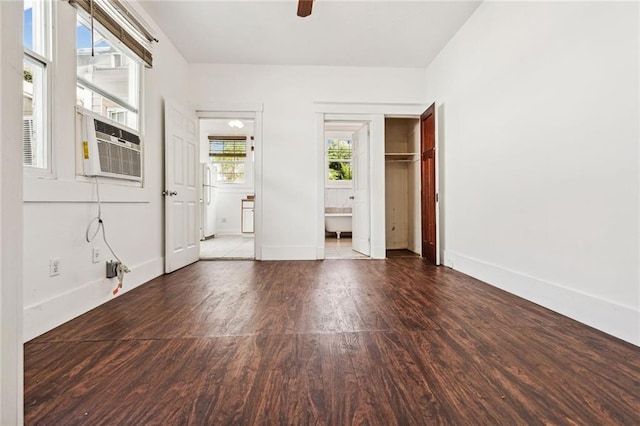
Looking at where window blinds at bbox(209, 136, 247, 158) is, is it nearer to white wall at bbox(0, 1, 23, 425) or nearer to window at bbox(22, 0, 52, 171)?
window at bbox(22, 0, 52, 171)

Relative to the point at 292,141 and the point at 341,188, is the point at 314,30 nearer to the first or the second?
the point at 292,141

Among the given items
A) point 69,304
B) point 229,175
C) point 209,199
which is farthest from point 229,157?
point 69,304

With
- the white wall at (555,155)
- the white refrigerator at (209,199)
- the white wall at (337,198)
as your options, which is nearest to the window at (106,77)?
the white wall at (555,155)

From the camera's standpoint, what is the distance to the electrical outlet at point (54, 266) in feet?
6.08

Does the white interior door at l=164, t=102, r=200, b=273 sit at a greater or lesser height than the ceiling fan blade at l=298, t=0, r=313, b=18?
lesser

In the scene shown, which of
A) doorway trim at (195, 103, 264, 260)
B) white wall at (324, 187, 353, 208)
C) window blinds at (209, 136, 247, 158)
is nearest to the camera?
doorway trim at (195, 103, 264, 260)

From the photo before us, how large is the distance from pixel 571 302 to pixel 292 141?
3458mm

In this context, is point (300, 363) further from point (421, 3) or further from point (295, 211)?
point (421, 3)

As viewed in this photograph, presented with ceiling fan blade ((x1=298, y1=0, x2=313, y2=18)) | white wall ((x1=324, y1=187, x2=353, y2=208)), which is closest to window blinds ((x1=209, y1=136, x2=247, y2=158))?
white wall ((x1=324, y1=187, x2=353, y2=208))

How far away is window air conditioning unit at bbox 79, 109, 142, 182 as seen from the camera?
2.16 metres

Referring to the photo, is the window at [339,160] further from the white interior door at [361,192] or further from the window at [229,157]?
the window at [229,157]

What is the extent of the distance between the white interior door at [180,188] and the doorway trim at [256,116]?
233 millimetres

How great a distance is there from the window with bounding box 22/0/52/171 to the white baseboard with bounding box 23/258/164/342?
0.81 metres

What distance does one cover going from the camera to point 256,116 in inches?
168
